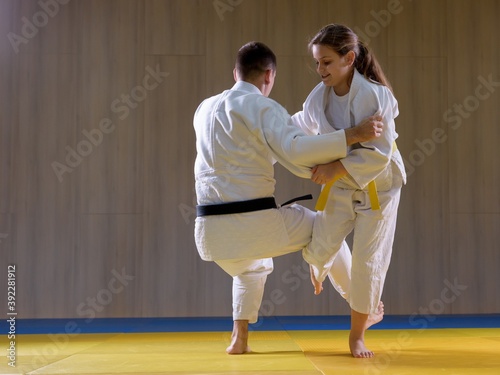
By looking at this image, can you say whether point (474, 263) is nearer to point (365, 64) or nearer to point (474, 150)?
point (474, 150)

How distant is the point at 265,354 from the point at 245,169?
2.59 ft

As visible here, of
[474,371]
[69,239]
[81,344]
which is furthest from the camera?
[69,239]

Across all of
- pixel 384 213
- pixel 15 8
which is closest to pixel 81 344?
pixel 384 213

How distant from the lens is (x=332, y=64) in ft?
9.43

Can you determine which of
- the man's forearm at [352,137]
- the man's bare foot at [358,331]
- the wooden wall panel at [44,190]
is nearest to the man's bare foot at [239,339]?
the man's bare foot at [358,331]

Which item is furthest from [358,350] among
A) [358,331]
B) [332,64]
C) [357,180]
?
[332,64]

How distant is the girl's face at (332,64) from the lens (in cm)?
287

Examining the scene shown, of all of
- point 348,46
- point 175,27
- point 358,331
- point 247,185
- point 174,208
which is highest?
point 175,27

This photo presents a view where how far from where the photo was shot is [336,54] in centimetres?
287

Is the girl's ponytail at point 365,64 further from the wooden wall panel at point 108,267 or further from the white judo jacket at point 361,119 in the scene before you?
the wooden wall panel at point 108,267

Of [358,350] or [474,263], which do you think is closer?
[358,350]

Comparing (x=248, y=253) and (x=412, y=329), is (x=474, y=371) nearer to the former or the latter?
(x=248, y=253)

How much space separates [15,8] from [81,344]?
10.0 feet

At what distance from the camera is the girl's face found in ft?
9.41
